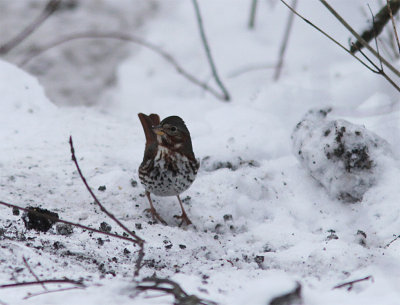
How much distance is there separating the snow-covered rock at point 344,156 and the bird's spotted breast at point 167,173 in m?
0.93

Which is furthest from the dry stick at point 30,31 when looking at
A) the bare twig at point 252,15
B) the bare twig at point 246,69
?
the bare twig at point 252,15

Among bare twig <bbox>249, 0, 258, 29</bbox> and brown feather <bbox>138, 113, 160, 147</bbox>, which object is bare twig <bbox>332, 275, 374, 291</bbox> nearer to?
brown feather <bbox>138, 113, 160, 147</bbox>

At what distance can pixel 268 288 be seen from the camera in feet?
8.73

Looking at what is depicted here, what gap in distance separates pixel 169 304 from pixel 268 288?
46 cm

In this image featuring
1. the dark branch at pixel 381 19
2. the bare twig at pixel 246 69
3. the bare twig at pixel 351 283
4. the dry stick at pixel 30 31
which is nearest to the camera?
the bare twig at pixel 351 283

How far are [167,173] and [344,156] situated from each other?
1.29 metres

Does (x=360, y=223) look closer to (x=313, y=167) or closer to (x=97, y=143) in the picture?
(x=313, y=167)

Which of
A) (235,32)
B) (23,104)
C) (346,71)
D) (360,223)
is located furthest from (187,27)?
(360,223)

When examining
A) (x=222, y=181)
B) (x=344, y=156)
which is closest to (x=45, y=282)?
(x=222, y=181)

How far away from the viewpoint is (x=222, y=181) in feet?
15.5

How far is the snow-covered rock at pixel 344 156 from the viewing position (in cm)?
434

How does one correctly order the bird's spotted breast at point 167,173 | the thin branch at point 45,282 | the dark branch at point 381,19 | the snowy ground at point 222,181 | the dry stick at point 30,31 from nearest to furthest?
the thin branch at point 45,282, the snowy ground at point 222,181, the dry stick at point 30,31, the bird's spotted breast at point 167,173, the dark branch at point 381,19

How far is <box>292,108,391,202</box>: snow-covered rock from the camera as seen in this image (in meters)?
4.34

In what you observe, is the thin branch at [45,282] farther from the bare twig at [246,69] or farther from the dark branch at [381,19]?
the bare twig at [246,69]
